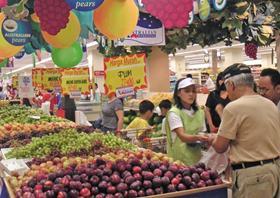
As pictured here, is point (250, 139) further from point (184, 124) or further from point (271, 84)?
point (271, 84)

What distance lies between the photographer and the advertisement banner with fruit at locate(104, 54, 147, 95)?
20.3 ft

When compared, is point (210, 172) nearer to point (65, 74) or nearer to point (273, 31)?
point (273, 31)

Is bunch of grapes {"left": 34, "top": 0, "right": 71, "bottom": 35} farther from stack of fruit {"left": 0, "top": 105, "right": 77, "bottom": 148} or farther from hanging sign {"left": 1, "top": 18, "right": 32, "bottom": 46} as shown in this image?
hanging sign {"left": 1, "top": 18, "right": 32, "bottom": 46}

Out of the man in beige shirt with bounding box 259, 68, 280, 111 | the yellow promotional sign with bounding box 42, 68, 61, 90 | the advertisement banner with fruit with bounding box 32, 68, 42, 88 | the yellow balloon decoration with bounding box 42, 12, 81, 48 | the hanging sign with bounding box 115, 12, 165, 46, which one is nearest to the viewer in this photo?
the man in beige shirt with bounding box 259, 68, 280, 111

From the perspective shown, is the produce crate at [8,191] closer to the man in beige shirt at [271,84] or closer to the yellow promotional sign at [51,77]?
the man in beige shirt at [271,84]

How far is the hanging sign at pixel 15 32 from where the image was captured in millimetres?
5953

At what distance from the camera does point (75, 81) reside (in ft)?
32.5

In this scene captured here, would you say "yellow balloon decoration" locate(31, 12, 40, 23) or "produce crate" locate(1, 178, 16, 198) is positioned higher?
"yellow balloon decoration" locate(31, 12, 40, 23)

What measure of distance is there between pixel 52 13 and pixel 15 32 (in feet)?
7.09

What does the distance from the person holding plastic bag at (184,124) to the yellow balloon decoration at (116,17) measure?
1.03 meters

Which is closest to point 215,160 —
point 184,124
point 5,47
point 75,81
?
point 184,124

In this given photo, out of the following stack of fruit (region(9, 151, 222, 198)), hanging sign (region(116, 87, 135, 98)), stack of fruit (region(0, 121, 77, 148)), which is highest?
hanging sign (region(116, 87, 135, 98))

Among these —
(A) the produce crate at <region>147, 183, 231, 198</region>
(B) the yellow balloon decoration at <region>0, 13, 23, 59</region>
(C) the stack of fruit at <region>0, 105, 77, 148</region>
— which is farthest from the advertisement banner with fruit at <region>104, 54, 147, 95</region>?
(A) the produce crate at <region>147, 183, 231, 198</region>

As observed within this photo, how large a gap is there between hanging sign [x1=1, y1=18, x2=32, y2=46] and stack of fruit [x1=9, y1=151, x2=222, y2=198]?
10.5ft
